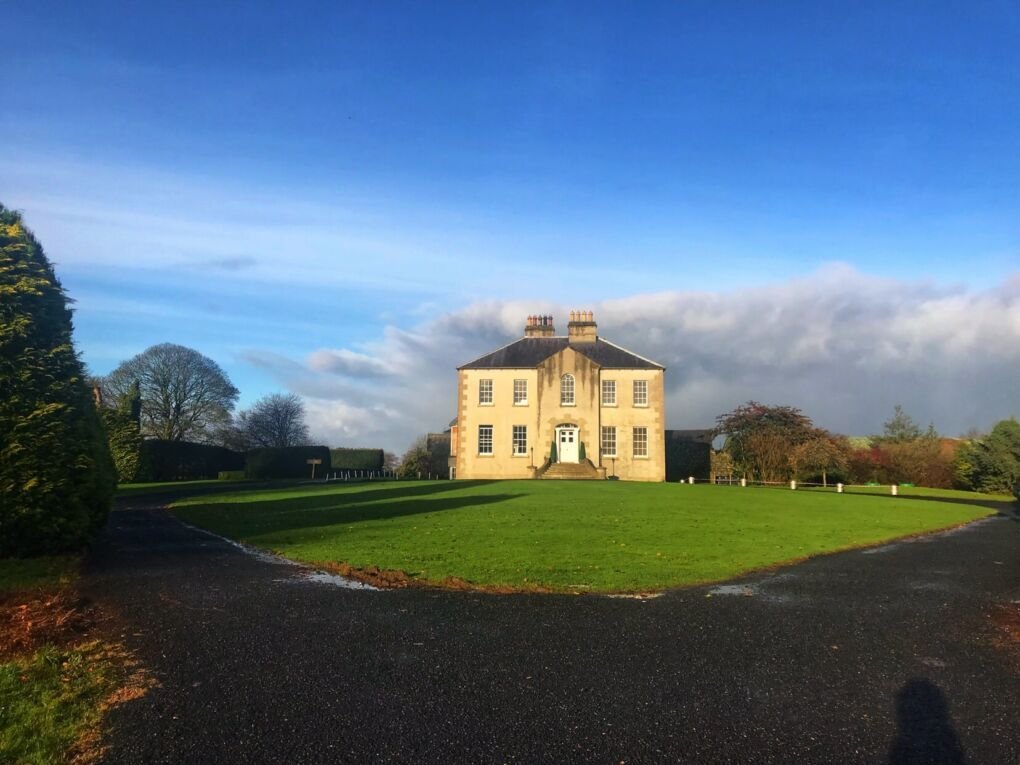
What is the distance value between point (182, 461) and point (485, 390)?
73.2ft

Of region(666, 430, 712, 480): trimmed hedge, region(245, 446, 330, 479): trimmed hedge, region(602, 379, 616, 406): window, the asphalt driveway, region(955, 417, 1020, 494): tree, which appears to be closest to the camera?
the asphalt driveway

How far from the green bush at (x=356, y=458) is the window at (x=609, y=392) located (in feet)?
98.8

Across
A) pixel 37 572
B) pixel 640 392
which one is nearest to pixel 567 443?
pixel 640 392

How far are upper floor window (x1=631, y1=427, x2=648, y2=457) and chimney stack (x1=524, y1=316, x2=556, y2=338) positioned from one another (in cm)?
975

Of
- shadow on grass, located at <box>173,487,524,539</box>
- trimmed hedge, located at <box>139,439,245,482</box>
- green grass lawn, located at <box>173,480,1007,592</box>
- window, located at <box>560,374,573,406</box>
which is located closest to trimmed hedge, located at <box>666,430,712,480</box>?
window, located at <box>560,374,573,406</box>

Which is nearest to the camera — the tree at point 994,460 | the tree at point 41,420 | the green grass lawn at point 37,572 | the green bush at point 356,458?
the green grass lawn at point 37,572

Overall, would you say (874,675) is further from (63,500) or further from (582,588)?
(63,500)

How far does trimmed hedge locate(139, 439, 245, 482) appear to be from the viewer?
45331 mm

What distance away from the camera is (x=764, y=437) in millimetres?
49625

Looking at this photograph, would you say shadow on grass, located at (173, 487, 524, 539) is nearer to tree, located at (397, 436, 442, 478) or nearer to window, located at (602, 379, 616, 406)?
window, located at (602, 379, 616, 406)

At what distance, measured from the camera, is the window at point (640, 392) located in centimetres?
4822

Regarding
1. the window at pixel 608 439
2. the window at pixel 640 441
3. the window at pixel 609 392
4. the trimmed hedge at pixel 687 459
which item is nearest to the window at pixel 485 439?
the window at pixel 608 439

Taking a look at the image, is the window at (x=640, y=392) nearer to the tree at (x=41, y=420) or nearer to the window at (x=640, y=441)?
the window at (x=640, y=441)

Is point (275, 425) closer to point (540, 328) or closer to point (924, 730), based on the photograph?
point (540, 328)
